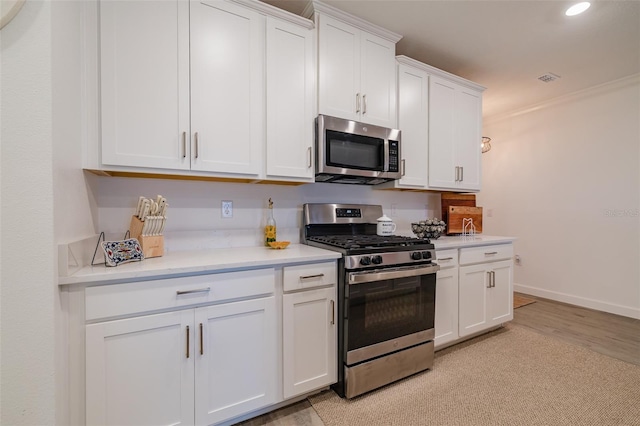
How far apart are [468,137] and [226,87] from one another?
2411 millimetres

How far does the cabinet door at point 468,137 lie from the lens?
286 centimetres

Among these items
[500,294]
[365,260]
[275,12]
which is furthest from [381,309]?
[275,12]

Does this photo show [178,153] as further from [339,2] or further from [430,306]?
[430,306]

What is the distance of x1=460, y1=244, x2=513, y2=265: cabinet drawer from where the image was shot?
2465 mm

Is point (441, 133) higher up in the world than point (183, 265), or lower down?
higher up

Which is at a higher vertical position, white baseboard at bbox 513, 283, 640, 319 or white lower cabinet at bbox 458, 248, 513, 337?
white lower cabinet at bbox 458, 248, 513, 337

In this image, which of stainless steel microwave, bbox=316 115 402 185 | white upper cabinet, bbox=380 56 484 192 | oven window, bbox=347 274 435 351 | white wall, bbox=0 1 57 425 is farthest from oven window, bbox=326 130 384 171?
white wall, bbox=0 1 57 425

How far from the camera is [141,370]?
4.25 ft

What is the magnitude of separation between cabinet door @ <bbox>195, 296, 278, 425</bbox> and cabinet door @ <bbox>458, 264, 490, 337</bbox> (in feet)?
5.55

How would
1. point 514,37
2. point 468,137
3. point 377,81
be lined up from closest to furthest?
point 377,81 < point 514,37 < point 468,137

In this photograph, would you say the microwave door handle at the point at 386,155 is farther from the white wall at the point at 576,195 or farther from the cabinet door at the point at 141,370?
the white wall at the point at 576,195

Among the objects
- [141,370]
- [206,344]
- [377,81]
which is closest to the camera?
[141,370]

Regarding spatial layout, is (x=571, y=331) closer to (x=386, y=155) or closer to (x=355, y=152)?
(x=386, y=155)

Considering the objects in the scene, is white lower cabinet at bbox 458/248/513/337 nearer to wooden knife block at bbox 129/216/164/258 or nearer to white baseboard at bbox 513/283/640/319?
white baseboard at bbox 513/283/640/319
